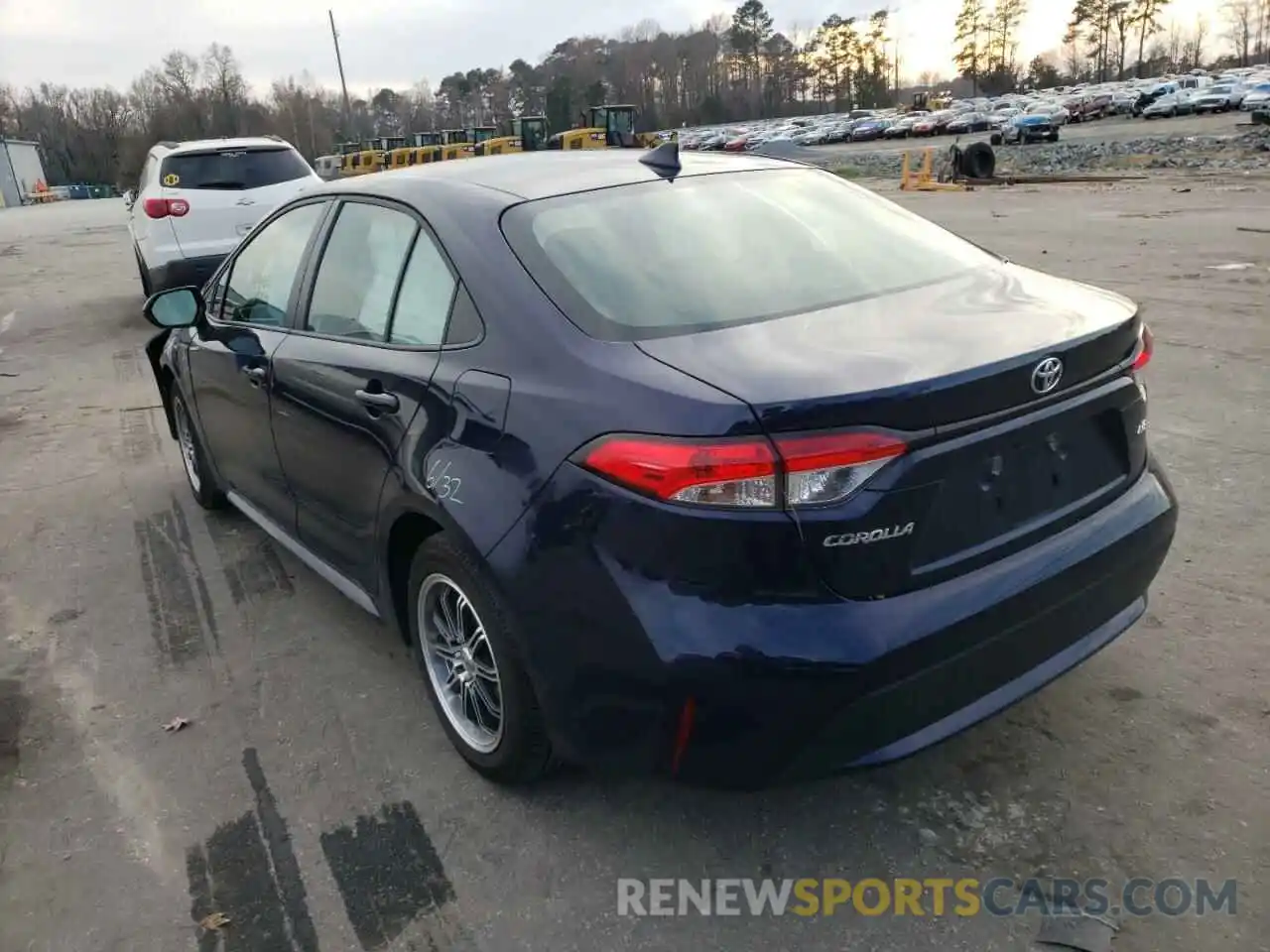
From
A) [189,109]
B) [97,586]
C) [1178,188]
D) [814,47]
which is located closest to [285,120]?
[189,109]

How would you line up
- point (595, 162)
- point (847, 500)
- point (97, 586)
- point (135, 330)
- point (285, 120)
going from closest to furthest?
point (847, 500) → point (595, 162) → point (97, 586) → point (135, 330) → point (285, 120)

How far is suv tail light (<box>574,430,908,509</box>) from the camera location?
2045 mm

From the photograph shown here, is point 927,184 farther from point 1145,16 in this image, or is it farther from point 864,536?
point 1145,16

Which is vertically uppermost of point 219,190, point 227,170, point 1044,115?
point 1044,115

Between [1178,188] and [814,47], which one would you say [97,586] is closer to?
[1178,188]

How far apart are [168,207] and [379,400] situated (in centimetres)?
899

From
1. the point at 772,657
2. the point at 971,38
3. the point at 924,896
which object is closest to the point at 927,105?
the point at 971,38

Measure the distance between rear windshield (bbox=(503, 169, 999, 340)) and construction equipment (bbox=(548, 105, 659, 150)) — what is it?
25238mm

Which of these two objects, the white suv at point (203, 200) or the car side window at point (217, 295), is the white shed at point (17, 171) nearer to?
the white suv at point (203, 200)

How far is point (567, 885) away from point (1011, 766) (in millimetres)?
1299

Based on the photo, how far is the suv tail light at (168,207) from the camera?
34.3 feet

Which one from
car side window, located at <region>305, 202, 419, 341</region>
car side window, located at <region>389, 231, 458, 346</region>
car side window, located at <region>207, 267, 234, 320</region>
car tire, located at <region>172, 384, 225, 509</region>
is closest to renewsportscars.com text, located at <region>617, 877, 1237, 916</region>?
car side window, located at <region>389, 231, 458, 346</region>

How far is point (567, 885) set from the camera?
250 cm

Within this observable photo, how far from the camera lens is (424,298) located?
2.92 m
